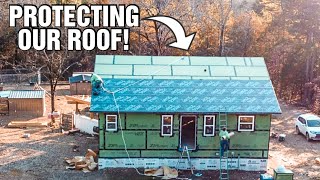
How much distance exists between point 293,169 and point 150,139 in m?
7.31

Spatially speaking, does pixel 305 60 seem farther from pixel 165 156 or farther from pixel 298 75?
pixel 165 156

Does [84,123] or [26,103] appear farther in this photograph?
[26,103]

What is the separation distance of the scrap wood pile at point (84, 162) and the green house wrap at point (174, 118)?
0.51 m

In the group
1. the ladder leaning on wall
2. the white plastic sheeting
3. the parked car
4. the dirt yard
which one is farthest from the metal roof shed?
the parked car

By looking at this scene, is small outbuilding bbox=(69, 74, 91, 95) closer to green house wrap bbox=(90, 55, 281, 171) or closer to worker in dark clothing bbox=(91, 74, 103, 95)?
green house wrap bbox=(90, 55, 281, 171)

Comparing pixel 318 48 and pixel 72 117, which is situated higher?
pixel 318 48

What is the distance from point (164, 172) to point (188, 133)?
4232 millimetres

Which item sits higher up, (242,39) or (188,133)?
(242,39)

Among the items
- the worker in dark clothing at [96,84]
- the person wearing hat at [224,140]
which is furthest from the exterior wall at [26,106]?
the person wearing hat at [224,140]

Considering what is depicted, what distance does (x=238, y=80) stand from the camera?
22156 millimetres

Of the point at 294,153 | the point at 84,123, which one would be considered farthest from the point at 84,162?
the point at 294,153

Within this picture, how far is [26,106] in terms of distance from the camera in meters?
31.9

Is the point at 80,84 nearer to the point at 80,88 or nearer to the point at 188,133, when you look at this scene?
the point at 80,88

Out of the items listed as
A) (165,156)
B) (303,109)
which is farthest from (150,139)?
(303,109)
